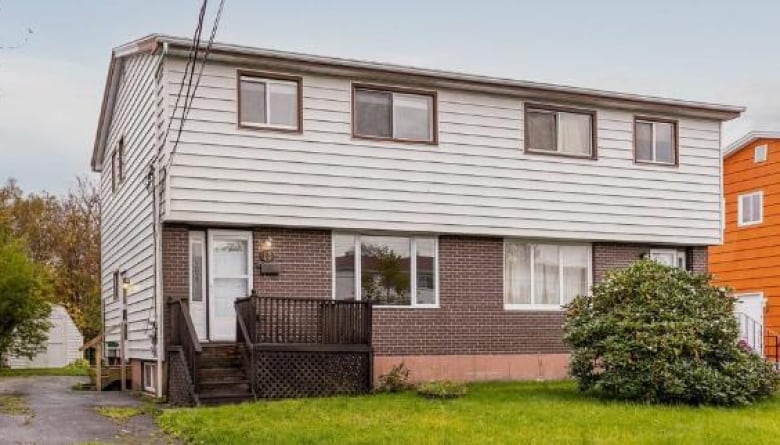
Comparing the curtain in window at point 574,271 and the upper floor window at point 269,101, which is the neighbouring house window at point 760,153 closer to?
the curtain in window at point 574,271

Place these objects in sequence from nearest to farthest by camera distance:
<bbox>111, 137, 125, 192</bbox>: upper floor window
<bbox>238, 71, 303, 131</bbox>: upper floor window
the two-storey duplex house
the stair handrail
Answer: the stair handrail → the two-storey duplex house → <bbox>238, 71, 303, 131</bbox>: upper floor window → <bbox>111, 137, 125, 192</bbox>: upper floor window

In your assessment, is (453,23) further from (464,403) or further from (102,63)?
(102,63)

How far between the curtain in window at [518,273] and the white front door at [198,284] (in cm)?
612

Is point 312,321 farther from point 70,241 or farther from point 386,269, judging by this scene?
point 70,241

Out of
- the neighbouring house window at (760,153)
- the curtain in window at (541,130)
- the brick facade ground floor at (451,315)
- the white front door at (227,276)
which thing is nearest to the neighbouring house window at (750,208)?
the neighbouring house window at (760,153)

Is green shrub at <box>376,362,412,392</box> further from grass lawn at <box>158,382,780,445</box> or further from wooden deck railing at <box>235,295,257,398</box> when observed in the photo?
wooden deck railing at <box>235,295,257,398</box>

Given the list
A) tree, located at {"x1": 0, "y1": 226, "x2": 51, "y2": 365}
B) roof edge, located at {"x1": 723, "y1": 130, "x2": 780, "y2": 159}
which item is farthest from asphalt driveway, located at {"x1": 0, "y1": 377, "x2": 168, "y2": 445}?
roof edge, located at {"x1": 723, "y1": 130, "x2": 780, "y2": 159}

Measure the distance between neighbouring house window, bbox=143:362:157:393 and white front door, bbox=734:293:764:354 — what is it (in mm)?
13518

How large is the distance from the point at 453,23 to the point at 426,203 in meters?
3.50

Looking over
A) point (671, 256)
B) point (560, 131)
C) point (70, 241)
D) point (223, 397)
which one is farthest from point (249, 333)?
point (70, 241)

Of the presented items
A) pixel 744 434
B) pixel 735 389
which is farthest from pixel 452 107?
pixel 744 434

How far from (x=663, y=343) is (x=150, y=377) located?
9650 millimetres

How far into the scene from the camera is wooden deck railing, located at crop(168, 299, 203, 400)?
47.8 ft

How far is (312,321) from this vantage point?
622 inches
